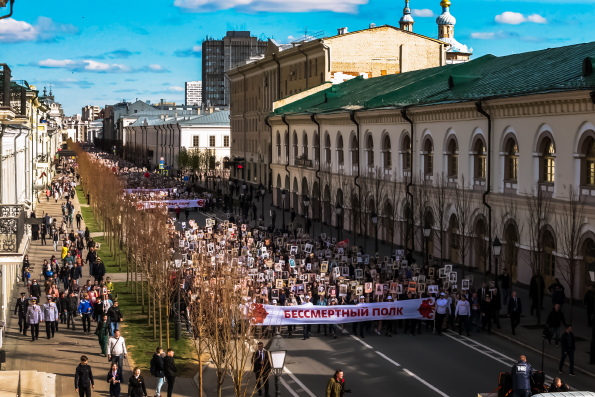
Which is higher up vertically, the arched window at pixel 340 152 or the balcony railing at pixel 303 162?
the arched window at pixel 340 152

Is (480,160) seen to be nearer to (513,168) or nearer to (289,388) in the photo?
(513,168)

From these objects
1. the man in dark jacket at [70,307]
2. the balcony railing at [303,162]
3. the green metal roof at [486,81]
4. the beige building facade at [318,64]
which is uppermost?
the beige building facade at [318,64]

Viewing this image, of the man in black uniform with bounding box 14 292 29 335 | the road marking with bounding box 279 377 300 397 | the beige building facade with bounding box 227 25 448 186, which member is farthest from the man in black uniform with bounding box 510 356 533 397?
the beige building facade with bounding box 227 25 448 186

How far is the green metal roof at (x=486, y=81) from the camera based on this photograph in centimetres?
2986

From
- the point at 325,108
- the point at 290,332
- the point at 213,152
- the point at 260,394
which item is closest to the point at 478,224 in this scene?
the point at 290,332

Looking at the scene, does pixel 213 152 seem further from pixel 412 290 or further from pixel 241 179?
pixel 412 290

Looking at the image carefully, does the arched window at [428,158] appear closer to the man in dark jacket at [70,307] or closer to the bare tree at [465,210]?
the bare tree at [465,210]

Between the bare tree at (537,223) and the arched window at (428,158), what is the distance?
345 inches

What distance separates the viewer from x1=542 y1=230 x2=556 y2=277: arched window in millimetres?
28297

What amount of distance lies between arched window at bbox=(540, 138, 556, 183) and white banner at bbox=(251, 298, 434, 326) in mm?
7938

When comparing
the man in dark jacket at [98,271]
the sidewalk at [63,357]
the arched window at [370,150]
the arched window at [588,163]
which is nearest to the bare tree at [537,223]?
the arched window at [588,163]

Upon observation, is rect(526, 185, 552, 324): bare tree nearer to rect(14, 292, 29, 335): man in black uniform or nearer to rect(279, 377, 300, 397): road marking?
rect(279, 377, 300, 397): road marking

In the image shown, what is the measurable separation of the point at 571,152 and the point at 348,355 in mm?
11091

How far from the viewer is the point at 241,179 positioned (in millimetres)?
92375
